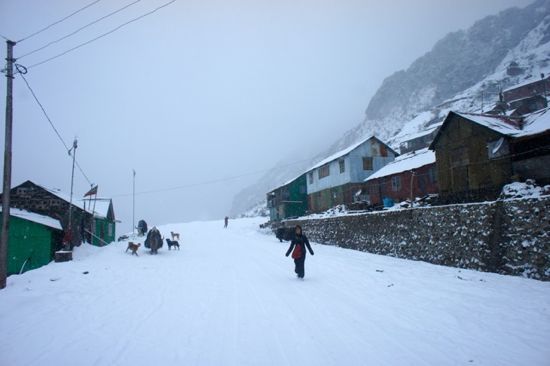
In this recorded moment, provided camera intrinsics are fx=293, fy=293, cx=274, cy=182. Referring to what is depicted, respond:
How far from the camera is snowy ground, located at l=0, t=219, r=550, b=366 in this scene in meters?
4.85

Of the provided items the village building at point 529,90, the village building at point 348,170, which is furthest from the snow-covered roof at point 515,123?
the village building at point 529,90

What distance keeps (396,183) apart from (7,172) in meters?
28.6

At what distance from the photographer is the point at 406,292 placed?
8.76 meters

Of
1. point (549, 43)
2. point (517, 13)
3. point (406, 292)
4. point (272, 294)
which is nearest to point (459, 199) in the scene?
point (406, 292)

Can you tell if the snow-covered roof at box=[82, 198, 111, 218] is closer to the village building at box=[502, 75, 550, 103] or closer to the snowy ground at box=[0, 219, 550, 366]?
the snowy ground at box=[0, 219, 550, 366]

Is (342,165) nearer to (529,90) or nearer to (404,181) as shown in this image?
(404,181)

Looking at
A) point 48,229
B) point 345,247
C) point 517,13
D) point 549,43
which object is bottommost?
point 345,247

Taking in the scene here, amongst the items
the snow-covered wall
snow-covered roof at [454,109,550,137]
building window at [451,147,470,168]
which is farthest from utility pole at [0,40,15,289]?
building window at [451,147,470,168]

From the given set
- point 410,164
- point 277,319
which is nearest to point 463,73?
point 410,164

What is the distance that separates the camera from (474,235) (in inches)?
436

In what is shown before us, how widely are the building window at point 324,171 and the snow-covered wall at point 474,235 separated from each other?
2163cm

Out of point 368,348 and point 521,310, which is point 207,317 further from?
point 521,310

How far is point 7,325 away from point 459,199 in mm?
19738

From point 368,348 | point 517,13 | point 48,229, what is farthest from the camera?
point 517,13
